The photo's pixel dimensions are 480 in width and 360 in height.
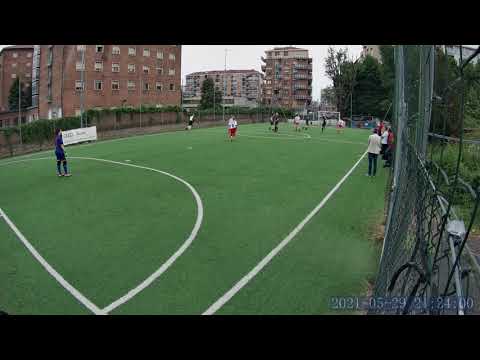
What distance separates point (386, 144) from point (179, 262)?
1435cm

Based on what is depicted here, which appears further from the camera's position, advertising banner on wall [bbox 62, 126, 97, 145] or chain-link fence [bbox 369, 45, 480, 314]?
advertising banner on wall [bbox 62, 126, 97, 145]

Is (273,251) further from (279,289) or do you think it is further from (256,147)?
(256,147)

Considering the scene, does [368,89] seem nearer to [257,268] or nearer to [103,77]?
[103,77]

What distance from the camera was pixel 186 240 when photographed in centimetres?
991

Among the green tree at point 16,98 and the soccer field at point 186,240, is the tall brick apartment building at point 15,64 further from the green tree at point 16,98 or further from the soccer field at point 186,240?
the soccer field at point 186,240

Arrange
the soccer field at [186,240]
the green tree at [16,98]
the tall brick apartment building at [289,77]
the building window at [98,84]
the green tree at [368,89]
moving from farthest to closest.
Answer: the tall brick apartment building at [289,77] → the green tree at [16,98] → the green tree at [368,89] → the building window at [98,84] → the soccer field at [186,240]

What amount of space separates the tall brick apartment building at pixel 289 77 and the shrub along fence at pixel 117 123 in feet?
195

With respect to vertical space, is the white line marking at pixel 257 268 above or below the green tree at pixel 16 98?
below

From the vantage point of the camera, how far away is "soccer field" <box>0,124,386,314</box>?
704 centimetres

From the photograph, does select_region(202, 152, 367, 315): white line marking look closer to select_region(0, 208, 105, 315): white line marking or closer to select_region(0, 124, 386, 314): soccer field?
select_region(0, 124, 386, 314): soccer field

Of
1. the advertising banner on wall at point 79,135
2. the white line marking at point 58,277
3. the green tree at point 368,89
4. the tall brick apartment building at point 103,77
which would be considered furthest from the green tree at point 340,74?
the white line marking at point 58,277

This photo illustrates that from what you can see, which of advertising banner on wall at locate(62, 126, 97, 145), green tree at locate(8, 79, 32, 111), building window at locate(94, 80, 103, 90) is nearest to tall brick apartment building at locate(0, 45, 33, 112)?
green tree at locate(8, 79, 32, 111)

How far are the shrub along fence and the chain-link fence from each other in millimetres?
30361

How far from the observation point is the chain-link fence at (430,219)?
3.16 m
